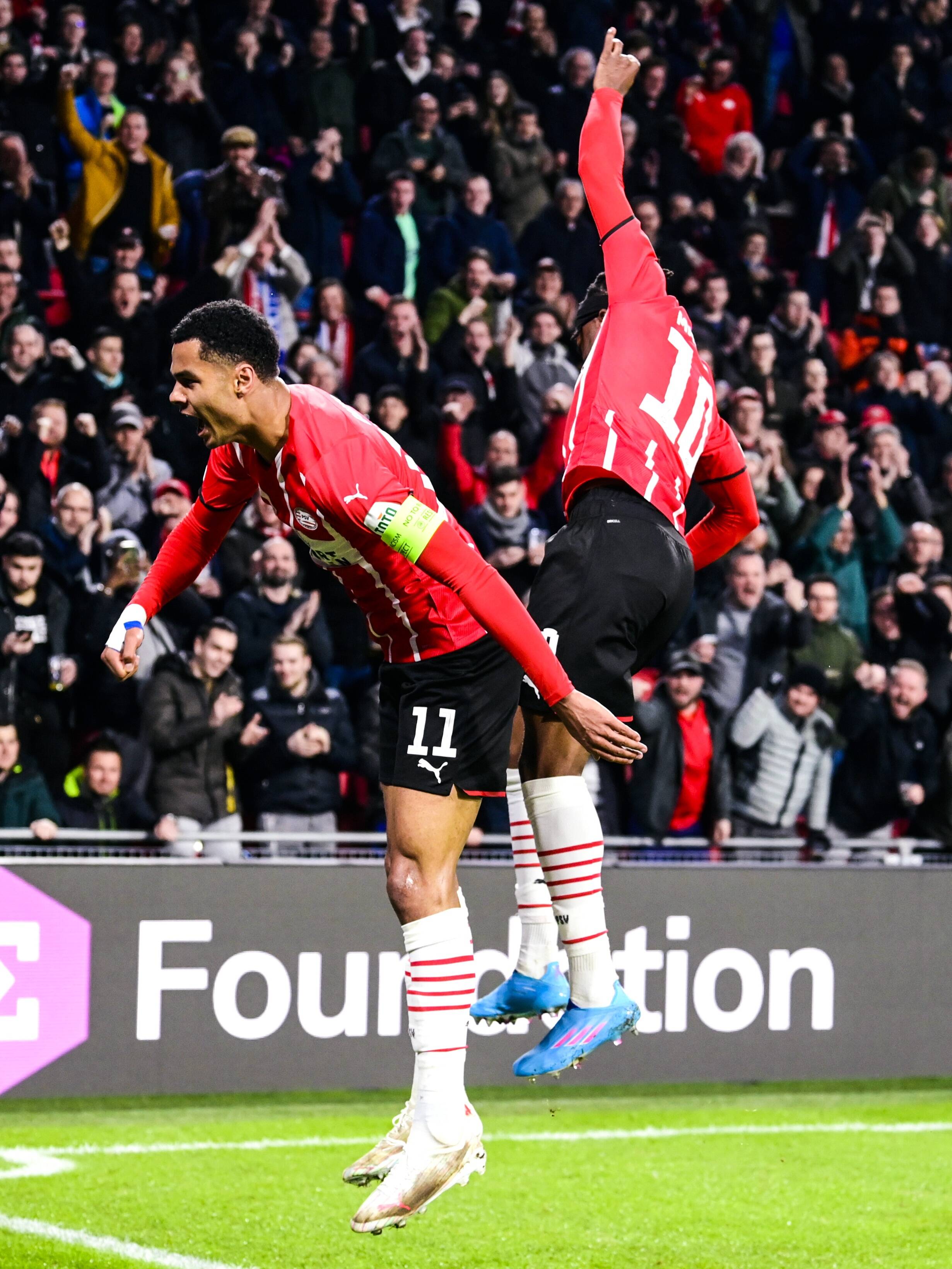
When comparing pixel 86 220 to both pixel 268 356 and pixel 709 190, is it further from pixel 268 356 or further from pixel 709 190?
pixel 268 356

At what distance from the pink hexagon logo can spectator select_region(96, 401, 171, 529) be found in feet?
6.58

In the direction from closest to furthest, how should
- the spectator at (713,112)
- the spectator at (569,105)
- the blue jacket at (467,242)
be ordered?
the blue jacket at (467,242), the spectator at (569,105), the spectator at (713,112)

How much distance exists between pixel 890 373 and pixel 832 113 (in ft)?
9.80

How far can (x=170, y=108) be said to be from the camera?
1102 cm

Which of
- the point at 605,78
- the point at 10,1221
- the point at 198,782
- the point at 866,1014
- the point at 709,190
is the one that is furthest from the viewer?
the point at 709,190

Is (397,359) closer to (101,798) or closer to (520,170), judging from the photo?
(520,170)

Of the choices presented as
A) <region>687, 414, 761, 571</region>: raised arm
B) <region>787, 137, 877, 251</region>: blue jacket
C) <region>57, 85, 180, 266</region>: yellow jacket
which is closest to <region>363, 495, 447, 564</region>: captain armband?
<region>687, 414, 761, 571</region>: raised arm

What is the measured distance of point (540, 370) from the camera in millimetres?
10648

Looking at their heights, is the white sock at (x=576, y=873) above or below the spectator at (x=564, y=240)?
below

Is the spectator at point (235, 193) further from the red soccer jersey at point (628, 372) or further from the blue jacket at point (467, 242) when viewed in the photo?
the red soccer jersey at point (628, 372)

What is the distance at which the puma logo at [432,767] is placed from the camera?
14.7 feet

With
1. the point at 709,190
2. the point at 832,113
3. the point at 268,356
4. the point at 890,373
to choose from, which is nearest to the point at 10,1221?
the point at 268,356

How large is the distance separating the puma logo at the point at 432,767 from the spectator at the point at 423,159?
7570mm

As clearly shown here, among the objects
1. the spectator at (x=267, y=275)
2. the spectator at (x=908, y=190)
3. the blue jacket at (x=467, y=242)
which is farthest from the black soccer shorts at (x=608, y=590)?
the spectator at (x=908, y=190)
